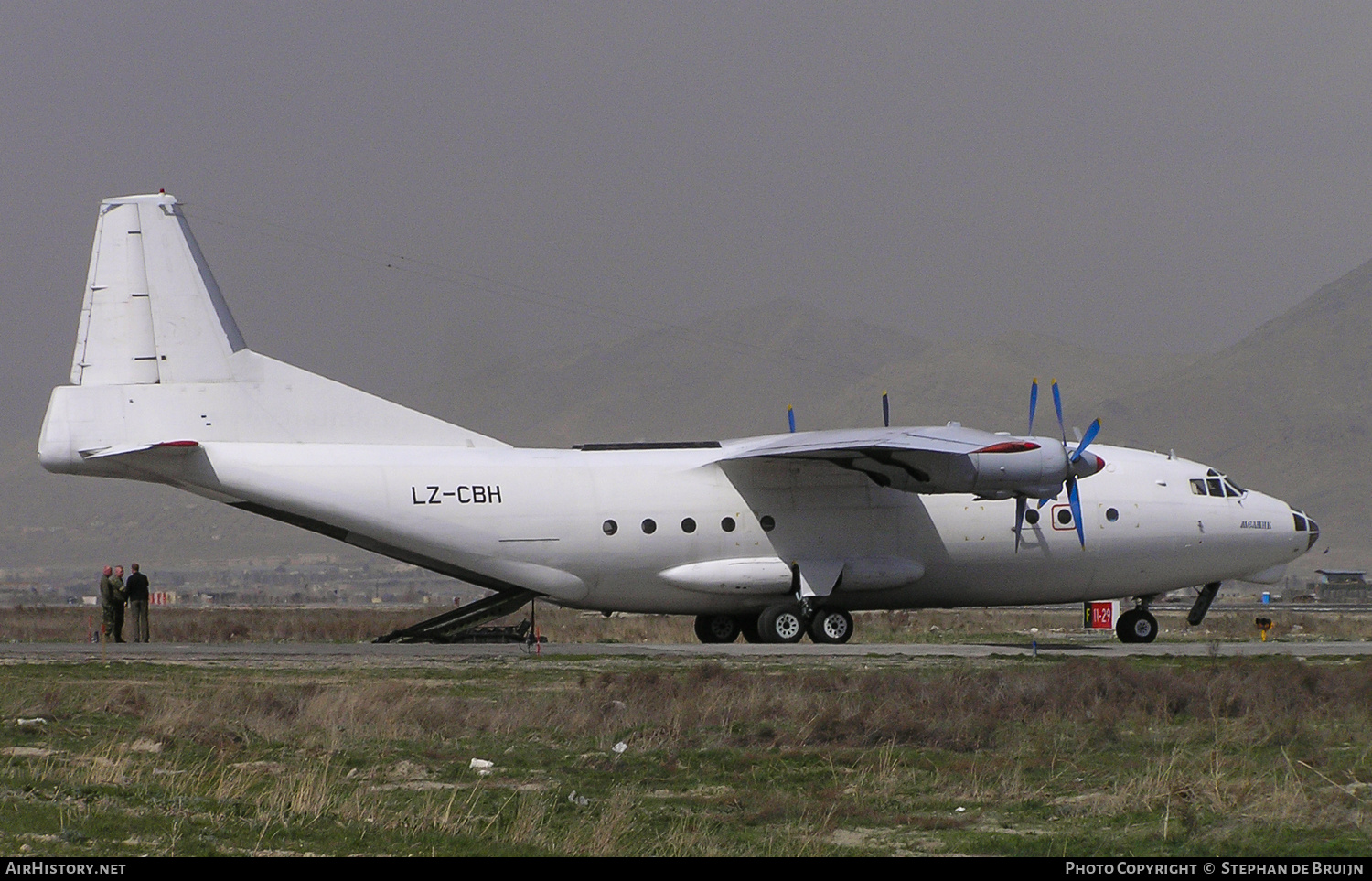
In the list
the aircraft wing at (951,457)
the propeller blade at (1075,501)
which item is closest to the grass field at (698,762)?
the aircraft wing at (951,457)

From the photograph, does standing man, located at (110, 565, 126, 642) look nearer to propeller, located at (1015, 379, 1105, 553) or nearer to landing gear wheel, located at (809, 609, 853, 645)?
landing gear wheel, located at (809, 609, 853, 645)

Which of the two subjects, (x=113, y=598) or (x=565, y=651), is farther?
(x=113, y=598)

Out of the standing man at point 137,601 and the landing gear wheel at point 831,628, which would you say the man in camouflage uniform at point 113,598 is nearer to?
the standing man at point 137,601

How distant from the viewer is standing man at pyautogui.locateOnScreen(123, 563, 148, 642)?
3288 cm

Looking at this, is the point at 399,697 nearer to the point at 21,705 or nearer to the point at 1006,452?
the point at 21,705

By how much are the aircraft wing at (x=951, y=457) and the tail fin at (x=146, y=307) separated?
1173 cm

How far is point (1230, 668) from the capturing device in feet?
70.3

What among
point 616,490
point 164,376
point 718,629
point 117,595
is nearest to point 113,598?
point 117,595

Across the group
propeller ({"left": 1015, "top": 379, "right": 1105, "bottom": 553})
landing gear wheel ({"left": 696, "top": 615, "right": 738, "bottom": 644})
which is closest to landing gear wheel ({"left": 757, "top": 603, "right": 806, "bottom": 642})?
landing gear wheel ({"left": 696, "top": 615, "right": 738, "bottom": 644})

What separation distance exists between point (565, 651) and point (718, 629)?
6295 mm

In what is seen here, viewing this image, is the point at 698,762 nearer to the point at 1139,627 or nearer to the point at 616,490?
the point at 616,490

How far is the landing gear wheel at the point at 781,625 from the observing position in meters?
31.8

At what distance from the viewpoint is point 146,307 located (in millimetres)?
30188
